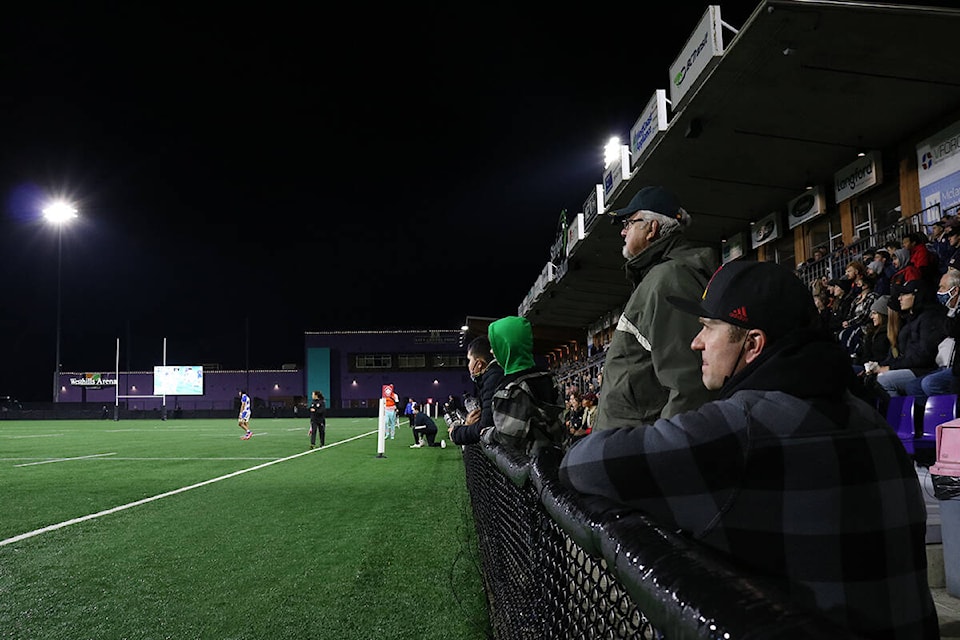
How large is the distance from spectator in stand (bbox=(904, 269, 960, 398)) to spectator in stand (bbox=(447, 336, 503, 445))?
4.07 m

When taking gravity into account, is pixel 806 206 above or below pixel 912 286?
above

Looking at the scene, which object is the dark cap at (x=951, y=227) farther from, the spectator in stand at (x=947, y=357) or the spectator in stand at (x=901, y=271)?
the spectator in stand at (x=947, y=357)

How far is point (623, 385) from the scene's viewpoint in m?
2.73

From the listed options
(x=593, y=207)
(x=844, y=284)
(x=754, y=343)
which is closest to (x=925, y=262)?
(x=844, y=284)

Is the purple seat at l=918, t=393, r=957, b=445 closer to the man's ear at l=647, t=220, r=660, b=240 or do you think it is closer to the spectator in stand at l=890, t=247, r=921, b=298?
the spectator in stand at l=890, t=247, r=921, b=298

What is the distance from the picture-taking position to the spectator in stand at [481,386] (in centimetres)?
481

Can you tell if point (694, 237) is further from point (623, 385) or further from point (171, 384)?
point (171, 384)

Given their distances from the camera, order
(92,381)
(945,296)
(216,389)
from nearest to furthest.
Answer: (945,296) < (92,381) < (216,389)

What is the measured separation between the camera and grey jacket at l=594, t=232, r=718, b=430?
249cm

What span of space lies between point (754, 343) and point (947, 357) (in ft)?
24.6

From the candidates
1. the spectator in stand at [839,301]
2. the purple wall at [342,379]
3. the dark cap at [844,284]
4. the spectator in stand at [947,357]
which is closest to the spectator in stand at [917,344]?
the spectator in stand at [947,357]

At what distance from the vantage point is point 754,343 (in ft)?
5.32

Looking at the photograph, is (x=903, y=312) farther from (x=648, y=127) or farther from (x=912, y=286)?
(x=648, y=127)

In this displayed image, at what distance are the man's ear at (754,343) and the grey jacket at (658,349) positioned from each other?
799mm
